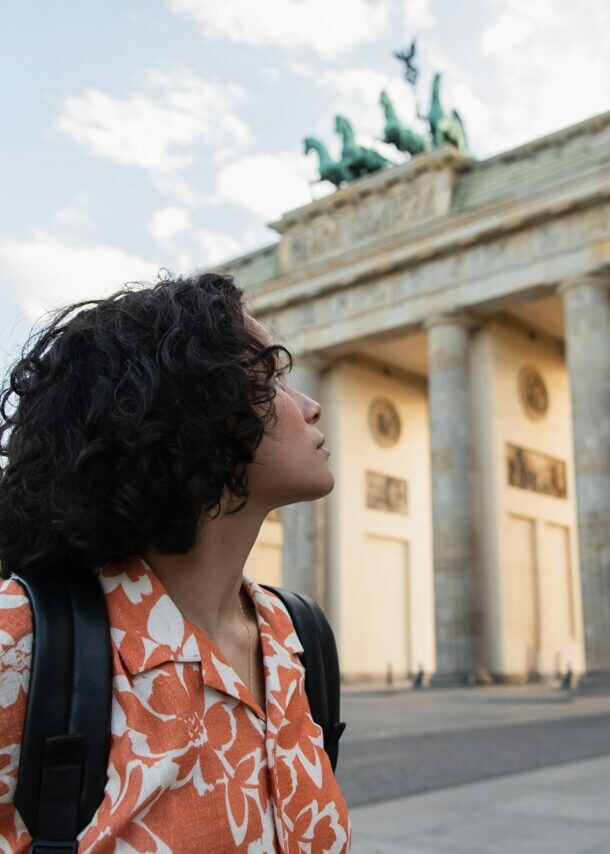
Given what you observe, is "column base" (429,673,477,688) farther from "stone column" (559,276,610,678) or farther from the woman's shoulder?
the woman's shoulder

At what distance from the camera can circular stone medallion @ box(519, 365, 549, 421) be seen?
3012 cm

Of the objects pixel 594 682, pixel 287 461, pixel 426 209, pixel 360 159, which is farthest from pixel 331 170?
pixel 287 461

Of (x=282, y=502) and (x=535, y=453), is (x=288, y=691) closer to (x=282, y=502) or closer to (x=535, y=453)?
(x=282, y=502)

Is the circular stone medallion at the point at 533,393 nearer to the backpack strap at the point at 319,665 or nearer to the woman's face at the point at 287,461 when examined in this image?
the backpack strap at the point at 319,665

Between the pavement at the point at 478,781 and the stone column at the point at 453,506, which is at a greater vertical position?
the stone column at the point at 453,506

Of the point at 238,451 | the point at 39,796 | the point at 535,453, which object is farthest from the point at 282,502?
the point at 535,453

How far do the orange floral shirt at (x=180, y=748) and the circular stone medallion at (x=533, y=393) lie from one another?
2934cm

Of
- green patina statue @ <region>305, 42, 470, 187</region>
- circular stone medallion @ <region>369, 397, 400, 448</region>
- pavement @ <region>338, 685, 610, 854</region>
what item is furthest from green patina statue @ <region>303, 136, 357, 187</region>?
pavement @ <region>338, 685, 610, 854</region>

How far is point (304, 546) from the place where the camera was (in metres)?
30.8

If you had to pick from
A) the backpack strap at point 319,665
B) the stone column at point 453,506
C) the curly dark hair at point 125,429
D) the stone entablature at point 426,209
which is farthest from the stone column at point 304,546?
the curly dark hair at point 125,429

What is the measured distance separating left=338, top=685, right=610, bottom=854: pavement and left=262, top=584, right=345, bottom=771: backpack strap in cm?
353

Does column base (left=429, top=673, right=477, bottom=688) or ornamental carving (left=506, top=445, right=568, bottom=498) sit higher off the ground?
ornamental carving (left=506, top=445, right=568, bottom=498)

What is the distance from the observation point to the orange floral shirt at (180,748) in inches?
48.8

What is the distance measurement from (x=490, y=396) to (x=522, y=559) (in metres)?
5.08
